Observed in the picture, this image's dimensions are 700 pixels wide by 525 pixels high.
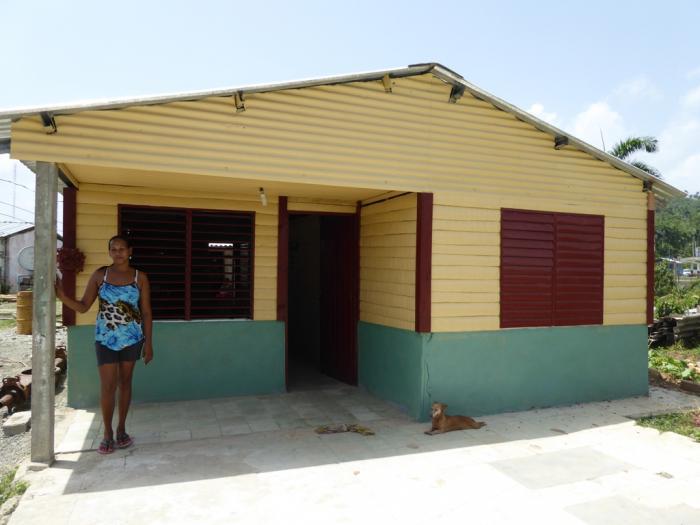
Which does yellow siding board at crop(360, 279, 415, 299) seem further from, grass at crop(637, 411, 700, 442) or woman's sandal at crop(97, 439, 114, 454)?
Result: woman's sandal at crop(97, 439, 114, 454)

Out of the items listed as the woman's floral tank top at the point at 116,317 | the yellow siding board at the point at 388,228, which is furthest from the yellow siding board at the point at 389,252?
the woman's floral tank top at the point at 116,317

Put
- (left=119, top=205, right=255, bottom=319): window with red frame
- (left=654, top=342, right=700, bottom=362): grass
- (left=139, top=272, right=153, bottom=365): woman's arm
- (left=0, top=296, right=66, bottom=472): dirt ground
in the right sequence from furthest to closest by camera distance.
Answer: (left=654, top=342, right=700, bottom=362): grass → (left=119, top=205, right=255, bottom=319): window with red frame → (left=139, top=272, right=153, bottom=365): woman's arm → (left=0, top=296, right=66, bottom=472): dirt ground

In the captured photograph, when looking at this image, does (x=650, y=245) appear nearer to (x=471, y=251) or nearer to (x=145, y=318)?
(x=471, y=251)

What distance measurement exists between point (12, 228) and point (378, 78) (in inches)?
1351

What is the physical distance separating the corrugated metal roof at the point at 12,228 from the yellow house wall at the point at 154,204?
92.4ft

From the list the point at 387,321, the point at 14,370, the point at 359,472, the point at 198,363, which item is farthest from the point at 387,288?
the point at 14,370

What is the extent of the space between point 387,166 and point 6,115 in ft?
11.7

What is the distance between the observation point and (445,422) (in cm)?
550

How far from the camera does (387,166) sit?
5.65 meters

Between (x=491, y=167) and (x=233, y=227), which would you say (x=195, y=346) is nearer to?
(x=233, y=227)

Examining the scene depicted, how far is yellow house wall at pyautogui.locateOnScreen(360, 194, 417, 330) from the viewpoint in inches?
241

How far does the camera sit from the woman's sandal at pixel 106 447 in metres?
4.68

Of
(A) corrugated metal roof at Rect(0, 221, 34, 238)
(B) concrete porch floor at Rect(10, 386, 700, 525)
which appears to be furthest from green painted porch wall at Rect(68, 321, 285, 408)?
(A) corrugated metal roof at Rect(0, 221, 34, 238)

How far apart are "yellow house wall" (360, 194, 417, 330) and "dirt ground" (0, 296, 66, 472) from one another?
4134 millimetres
